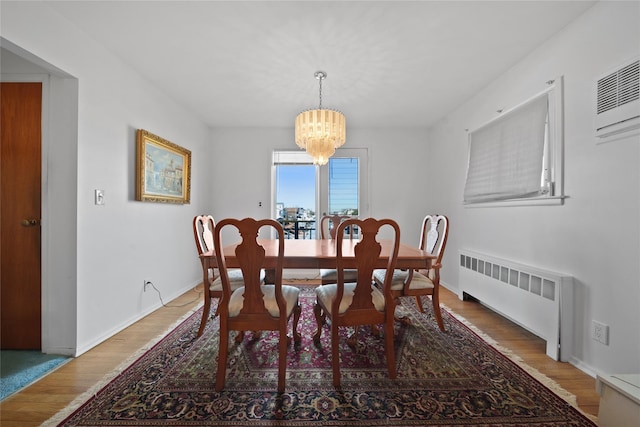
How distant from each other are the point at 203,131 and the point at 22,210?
2480 mm

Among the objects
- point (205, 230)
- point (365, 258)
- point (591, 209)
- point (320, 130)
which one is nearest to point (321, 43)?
point (320, 130)

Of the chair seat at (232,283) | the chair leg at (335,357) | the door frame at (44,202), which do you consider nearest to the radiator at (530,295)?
the chair leg at (335,357)

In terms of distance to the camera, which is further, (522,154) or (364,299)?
(522,154)

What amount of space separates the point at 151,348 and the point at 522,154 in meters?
3.46

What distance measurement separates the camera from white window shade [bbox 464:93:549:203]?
2225 mm

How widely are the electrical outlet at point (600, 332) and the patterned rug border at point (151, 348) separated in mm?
407

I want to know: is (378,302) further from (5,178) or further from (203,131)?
(203,131)

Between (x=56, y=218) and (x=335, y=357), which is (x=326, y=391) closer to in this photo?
(x=335, y=357)

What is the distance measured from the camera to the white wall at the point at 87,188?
1900mm

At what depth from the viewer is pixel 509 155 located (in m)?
2.57

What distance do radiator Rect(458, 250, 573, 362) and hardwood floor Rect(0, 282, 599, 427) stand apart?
127 mm

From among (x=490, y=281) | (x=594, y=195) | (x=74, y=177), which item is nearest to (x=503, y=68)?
(x=594, y=195)

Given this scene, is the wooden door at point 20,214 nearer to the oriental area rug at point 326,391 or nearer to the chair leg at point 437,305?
the oriental area rug at point 326,391

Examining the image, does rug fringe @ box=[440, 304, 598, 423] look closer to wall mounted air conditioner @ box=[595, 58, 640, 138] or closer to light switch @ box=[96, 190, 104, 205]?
wall mounted air conditioner @ box=[595, 58, 640, 138]
